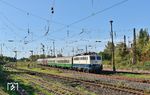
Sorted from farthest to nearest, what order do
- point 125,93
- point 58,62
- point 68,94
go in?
point 58,62
point 125,93
point 68,94

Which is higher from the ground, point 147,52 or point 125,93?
point 147,52

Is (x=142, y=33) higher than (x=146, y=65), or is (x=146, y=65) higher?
(x=142, y=33)

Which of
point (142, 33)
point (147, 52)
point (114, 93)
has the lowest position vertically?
point (114, 93)

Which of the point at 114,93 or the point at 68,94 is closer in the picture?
the point at 68,94

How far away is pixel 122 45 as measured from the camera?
86.9 meters

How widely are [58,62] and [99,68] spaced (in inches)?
1018

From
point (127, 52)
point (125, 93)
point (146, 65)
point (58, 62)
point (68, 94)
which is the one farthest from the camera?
point (127, 52)

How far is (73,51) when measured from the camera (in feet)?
325

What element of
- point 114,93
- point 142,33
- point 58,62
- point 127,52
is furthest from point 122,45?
point 114,93

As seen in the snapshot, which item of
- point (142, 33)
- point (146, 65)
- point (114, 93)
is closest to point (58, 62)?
point (146, 65)

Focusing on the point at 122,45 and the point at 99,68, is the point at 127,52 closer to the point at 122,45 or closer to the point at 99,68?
the point at 122,45

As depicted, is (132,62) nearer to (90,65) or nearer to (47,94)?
(90,65)

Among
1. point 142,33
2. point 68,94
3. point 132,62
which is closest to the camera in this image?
point 68,94

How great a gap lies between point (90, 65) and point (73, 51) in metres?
48.2
